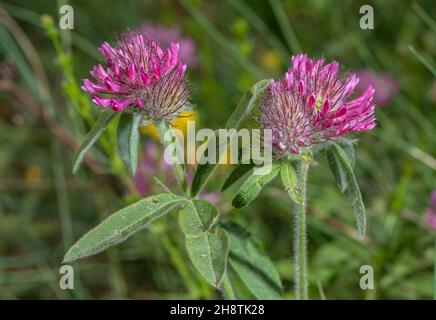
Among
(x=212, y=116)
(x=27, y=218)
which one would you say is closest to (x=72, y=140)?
(x=27, y=218)

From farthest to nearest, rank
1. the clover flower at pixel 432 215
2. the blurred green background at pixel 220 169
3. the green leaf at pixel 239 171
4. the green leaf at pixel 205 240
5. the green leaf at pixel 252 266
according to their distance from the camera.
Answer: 1. the blurred green background at pixel 220 169
2. the clover flower at pixel 432 215
3. the green leaf at pixel 252 266
4. the green leaf at pixel 239 171
5. the green leaf at pixel 205 240

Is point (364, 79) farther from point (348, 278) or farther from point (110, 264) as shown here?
point (110, 264)

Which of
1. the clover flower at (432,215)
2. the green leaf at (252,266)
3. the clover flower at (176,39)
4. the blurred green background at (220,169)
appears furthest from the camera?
the clover flower at (176,39)

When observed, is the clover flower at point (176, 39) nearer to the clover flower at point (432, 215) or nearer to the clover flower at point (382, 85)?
the clover flower at point (382, 85)

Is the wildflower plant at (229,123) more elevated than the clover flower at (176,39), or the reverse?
the clover flower at (176,39)

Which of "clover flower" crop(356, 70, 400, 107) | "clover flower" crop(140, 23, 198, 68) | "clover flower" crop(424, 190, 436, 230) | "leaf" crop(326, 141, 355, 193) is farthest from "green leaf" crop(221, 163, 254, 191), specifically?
"clover flower" crop(140, 23, 198, 68)

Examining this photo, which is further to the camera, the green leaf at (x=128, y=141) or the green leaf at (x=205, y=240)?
the green leaf at (x=128, y=141)

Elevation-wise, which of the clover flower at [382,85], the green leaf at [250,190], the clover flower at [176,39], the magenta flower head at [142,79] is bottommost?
the green leaf at [250,190]

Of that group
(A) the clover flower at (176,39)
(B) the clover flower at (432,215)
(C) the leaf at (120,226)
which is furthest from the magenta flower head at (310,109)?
(A) the clover flower at (176,39)
